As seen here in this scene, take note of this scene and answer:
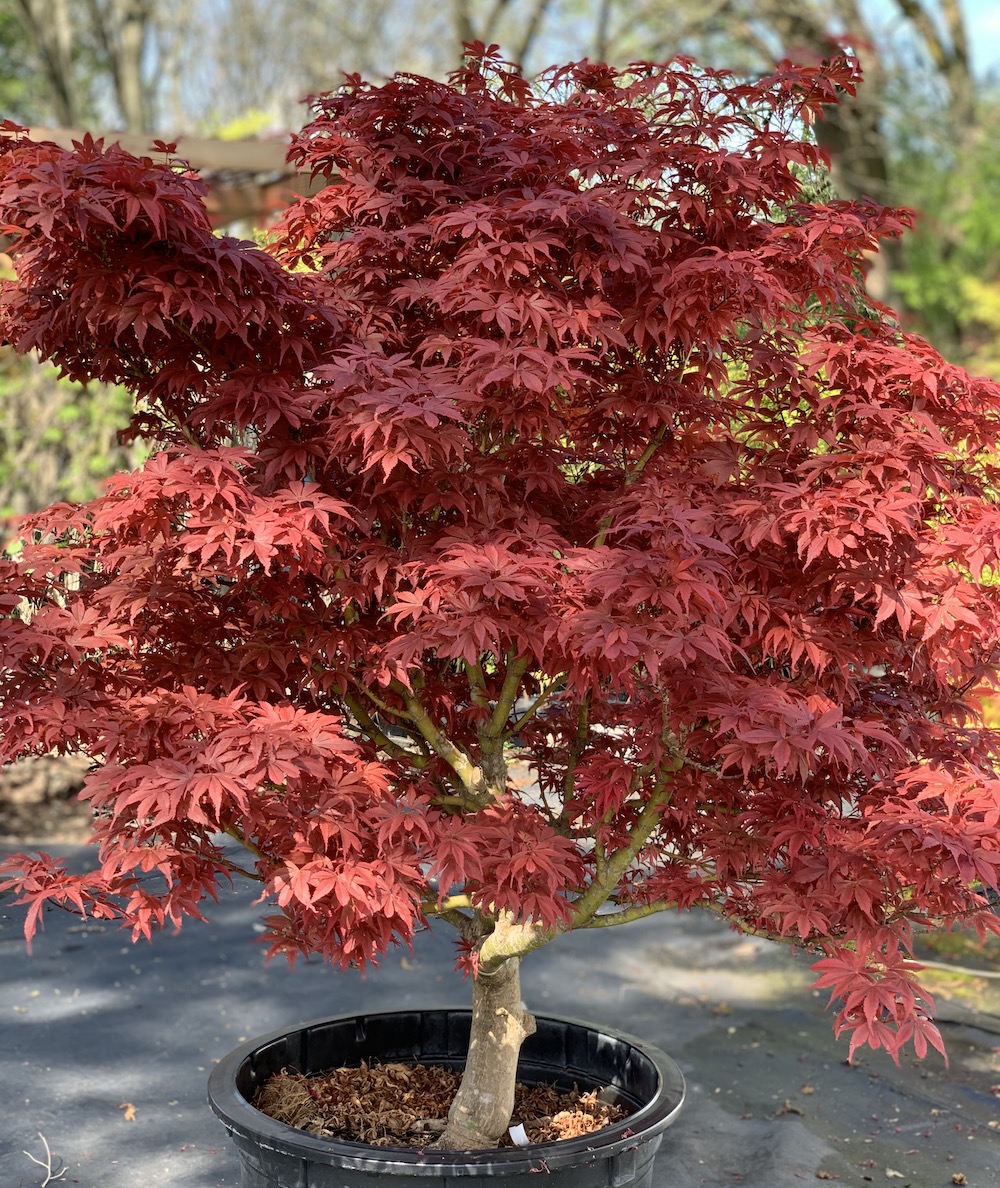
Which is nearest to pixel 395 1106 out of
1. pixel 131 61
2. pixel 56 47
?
pixel 56 47

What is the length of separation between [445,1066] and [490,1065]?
0.47 metres

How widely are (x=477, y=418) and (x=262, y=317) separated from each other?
456 millimetres

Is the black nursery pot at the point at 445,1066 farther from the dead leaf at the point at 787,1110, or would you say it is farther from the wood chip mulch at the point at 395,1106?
the dead leaf at the point at 787,1110

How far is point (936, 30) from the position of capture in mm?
13992

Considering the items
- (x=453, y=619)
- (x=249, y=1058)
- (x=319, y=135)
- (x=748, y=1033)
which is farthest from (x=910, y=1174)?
(x=319, y=135)

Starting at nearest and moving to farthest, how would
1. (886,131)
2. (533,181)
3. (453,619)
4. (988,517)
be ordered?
(453,619)
(988,517)
(533,181)
(886,131)

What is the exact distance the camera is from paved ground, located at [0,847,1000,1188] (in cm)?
357

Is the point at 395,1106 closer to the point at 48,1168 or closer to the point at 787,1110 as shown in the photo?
the point at 48,1168

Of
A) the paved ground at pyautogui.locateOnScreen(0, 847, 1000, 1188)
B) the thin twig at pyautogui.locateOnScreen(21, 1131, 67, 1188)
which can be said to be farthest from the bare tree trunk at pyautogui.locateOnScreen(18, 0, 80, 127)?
the thin twig at pyautogui.locateOnScreen(21, 1131, 67, 1188)

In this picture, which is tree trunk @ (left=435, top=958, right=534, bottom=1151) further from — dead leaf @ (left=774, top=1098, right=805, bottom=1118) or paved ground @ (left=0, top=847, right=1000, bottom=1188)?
dead leaf @ (left=774, top=1098, right=805, bottom=1118)

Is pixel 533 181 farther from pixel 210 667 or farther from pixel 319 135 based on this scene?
pixel 210 667

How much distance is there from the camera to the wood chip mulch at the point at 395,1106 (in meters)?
2.90

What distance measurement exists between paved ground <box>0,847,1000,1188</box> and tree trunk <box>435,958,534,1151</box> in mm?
894

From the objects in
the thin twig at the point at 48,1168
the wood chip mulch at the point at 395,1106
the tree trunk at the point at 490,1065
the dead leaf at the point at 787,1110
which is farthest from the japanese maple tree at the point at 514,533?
the dead leaf at the point at 787,1110
